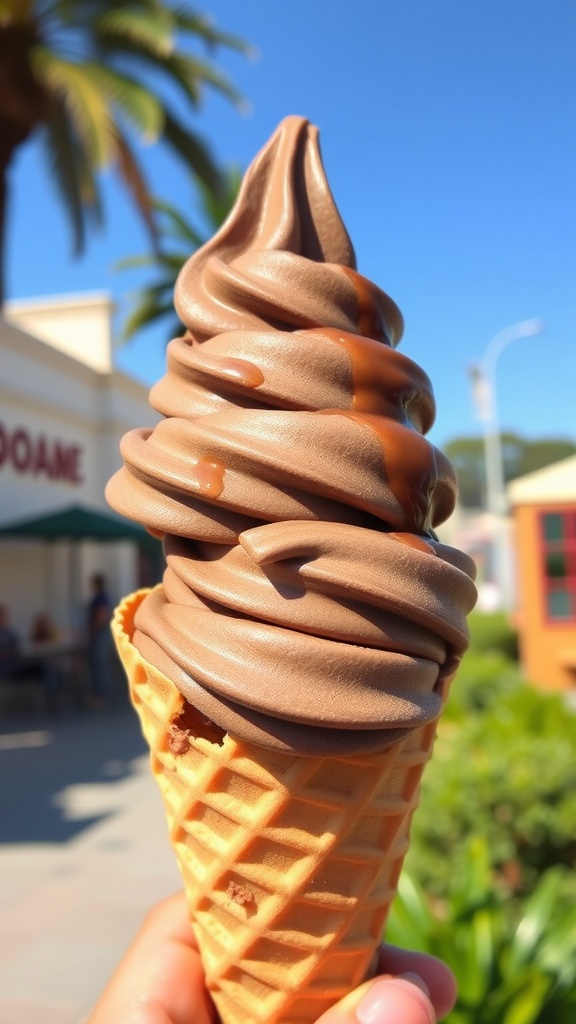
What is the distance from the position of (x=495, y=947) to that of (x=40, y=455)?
10.7 m

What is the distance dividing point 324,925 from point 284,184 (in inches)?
76.0

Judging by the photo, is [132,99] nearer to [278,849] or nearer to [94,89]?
[94,89]

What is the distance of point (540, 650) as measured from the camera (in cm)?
1117

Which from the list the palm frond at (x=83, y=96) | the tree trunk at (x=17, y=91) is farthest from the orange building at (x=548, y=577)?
the tree trunk at (x=17, y=91)

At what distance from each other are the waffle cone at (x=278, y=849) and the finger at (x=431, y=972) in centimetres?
20

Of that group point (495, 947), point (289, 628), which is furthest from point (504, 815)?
point (289, 628)

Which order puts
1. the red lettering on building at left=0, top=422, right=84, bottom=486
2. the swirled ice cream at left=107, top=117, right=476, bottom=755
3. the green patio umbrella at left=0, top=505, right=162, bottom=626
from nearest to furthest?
the swirled ice cream at left=107, top=117, right=476, bottom=755, the green patio umbrella at left=0, top=505, right=162, bottom=626, the red lettering on building at left=0, top=422, right=84, bottom=486

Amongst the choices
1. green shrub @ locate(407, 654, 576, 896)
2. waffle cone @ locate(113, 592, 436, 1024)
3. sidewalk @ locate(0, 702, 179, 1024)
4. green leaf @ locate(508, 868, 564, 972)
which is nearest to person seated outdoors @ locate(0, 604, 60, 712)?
sidewalk @ locate(0, 702, 179, 1024)

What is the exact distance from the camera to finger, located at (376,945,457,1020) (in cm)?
183

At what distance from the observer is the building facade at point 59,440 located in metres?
11.2

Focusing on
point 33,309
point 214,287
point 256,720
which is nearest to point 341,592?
point 256,720

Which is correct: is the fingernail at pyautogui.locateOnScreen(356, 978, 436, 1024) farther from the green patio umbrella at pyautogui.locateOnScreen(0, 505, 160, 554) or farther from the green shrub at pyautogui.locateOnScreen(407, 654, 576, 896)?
the green patio umbrella at pyautogui.locateOnScreen(0, 505, 160, 554)

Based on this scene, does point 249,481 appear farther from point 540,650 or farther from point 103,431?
point 103,431

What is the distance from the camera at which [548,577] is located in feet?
37.2
